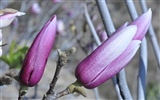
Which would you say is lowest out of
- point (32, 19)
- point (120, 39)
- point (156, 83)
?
point (156, 83)

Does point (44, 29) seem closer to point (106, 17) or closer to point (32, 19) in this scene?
point (106, 17)

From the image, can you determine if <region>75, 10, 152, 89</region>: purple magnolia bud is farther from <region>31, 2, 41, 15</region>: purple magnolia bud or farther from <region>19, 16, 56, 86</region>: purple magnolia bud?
<region>31, 2, 41, 15</region>: purple magnolia bud

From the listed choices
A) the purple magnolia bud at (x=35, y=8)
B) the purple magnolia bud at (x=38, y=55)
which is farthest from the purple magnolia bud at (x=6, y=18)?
the purple magnolia bud at (x=35, y=8)

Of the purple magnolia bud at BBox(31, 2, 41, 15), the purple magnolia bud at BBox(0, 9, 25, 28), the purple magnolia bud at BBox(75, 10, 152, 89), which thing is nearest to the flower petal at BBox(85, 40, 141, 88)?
the purple magnolia bud at BBox(75, 10, 152, 89)

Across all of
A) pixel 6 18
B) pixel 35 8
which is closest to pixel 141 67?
pixel 6 18

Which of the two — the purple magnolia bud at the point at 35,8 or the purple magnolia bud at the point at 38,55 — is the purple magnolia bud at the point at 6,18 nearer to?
the purple magnolia bud at the point at 38,55

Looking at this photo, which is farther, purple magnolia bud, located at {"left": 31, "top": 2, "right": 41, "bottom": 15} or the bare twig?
purple magnolia bud, located at {"left": 31, "top": 2, "right": 41, "bottom": 15}

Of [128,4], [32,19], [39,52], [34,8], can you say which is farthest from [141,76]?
[32,19]
